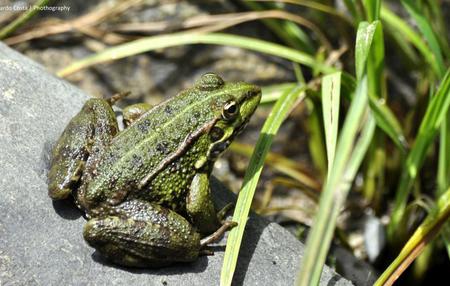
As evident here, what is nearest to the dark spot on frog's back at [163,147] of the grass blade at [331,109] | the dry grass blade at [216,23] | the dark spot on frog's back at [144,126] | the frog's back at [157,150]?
the frog's back at [157,150]

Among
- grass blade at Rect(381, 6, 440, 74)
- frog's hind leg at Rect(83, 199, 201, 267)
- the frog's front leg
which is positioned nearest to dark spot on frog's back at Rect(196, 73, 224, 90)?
the frog's front leg

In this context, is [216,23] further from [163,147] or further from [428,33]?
[163,147]

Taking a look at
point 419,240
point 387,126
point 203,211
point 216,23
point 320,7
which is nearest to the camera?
point 203,211

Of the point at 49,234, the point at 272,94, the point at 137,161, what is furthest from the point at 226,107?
the point at 49,234

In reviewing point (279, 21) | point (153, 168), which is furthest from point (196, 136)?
point (279, 21)

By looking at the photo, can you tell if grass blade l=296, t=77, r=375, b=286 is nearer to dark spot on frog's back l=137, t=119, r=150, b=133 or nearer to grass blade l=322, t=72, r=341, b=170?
grass blade l=322, t=72, r=341, b=170

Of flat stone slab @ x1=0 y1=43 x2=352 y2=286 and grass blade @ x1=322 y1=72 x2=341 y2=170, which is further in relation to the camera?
grass blade @ x1=322 y1=72 x2=341 y2=170
